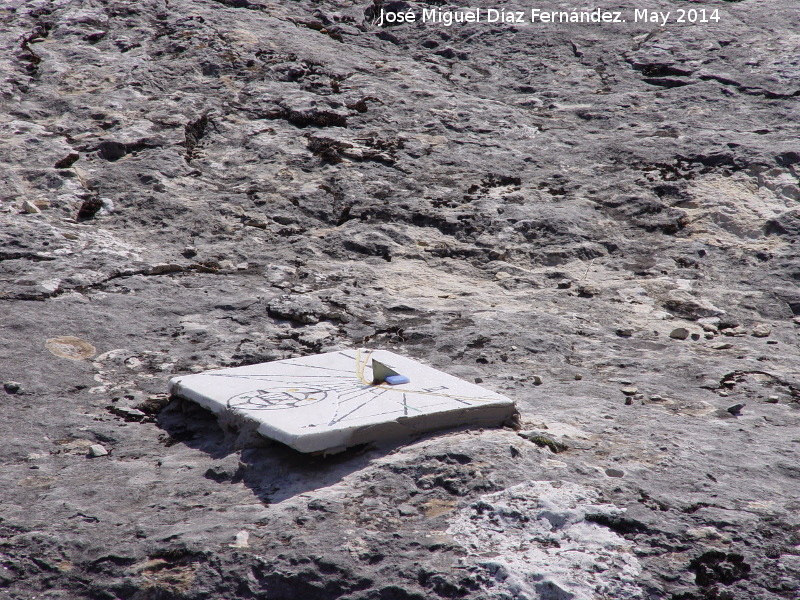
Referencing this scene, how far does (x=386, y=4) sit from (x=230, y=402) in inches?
153

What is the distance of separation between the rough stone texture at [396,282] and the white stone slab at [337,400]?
0.21 ft

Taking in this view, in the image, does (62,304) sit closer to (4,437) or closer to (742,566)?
(4,437)

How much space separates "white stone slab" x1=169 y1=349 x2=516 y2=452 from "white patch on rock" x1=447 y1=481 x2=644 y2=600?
0.32 m

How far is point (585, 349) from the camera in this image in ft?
8.67

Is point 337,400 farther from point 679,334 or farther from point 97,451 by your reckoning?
point 679,334

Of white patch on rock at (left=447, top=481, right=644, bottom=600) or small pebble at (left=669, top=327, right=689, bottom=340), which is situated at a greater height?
white patch on rock at (left=447, top=481, right=644, bottom=600)

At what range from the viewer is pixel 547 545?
1.46 m

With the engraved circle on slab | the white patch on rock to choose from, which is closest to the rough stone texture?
the white patch on rock

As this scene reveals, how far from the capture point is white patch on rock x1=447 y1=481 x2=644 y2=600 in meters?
1.35

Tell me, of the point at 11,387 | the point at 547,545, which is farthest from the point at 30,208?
the point at 547,545

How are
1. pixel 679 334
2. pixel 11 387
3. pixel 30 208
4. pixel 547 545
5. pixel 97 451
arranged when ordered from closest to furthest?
1. pixel 547 545
2. pixel 97 451
3. pixel 11 387
4. pixel 679 334
5. pixel 30 208

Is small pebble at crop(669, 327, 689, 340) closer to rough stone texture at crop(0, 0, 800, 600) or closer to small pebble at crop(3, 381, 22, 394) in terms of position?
rough stone texture at crop(0, 0, 800, 600)

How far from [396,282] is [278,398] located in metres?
1.22

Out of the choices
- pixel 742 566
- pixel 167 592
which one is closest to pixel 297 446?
pixel 167 592
